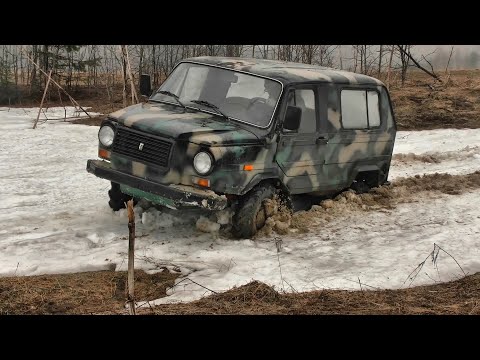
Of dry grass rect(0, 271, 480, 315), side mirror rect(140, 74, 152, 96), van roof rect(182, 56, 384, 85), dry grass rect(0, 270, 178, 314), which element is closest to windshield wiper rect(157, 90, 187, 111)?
side mirror rect(140, 74, 152, 96)

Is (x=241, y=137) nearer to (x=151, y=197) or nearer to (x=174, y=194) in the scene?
(x=174, y=194)

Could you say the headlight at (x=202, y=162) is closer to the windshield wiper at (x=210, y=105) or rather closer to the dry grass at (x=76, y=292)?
the windshield wiper at (x=210, y=105)

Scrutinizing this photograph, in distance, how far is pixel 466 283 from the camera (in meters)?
6.13

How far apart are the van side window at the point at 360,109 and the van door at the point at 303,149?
70 cm

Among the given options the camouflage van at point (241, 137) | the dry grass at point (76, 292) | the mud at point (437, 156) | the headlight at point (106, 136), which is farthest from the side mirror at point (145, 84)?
the mud at point (437, 156)

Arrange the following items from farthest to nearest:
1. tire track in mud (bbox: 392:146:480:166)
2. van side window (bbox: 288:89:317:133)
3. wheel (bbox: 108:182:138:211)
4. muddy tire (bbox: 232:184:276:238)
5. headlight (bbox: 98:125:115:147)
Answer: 1. tire track in mud (bbox: 392:146:480:166)
2. wheel (bbox: 108:182:138:211)
3. van side window (bbox: 288:89:317:133)
4. headlight (bbox: 98:125:115:147)
5. muddy tire (bbox: 232:184:276:238)

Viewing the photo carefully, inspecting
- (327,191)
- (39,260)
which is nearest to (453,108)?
(327,191)

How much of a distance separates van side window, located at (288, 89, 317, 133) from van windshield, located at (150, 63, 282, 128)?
0.91 feet

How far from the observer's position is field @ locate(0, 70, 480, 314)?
5.34m

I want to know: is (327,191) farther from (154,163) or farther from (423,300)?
(423,300)

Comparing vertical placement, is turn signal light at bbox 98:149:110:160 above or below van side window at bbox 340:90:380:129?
below

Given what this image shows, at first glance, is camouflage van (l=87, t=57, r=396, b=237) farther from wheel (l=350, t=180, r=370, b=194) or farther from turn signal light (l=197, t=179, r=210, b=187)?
wheel (l=350, t=180, r=370, b=194)

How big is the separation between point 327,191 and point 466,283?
125 inches

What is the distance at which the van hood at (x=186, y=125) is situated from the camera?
6.82 m
